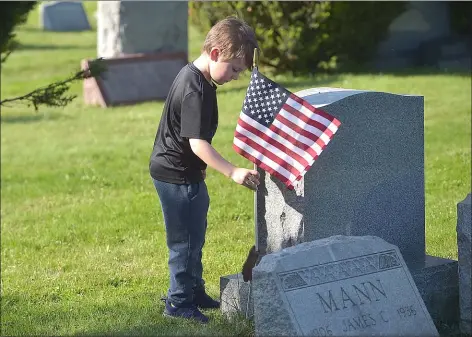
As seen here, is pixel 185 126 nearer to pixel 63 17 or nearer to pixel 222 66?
pixel 222 66

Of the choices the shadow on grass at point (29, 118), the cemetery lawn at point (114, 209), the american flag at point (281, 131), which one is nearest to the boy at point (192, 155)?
the american flag at point (281, 131)

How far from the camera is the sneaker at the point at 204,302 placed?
18.0 feet

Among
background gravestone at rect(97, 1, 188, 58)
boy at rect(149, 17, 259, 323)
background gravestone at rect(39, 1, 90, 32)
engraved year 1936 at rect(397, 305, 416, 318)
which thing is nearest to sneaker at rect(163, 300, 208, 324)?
boy at rect(149, 17, 259, 323)

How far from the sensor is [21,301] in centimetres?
646

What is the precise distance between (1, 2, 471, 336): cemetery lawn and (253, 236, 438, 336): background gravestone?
66 cm

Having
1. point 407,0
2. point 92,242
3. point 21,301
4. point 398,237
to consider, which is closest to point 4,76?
point 407,0

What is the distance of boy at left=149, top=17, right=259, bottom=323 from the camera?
4.89 metres

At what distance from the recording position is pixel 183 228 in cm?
518

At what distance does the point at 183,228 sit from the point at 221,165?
532mm

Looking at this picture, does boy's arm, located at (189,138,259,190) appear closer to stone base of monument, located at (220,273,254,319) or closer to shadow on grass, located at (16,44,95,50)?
stone base of monument, located at (220,273,254,319)

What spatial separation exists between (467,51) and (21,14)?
1143cm

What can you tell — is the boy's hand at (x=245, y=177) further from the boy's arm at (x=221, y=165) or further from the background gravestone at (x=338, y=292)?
the background gravestone at (x=338, y=292)

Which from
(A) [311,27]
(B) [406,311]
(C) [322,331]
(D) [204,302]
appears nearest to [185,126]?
(D) [204,302]

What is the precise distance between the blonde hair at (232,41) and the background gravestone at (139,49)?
411 inches
